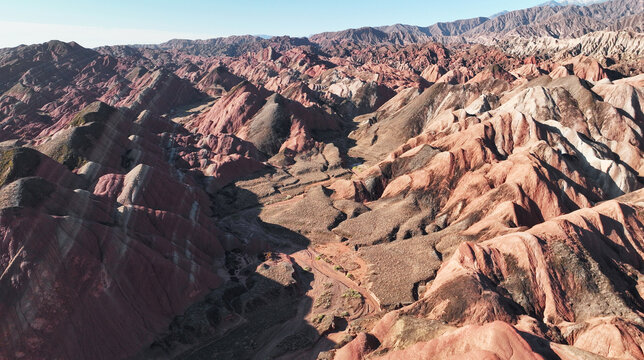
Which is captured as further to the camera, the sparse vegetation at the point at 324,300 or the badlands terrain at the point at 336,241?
the sparse vegetation at the point at 324,300

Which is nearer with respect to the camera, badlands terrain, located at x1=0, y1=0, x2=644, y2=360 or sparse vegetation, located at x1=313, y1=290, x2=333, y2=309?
badlands terrain, located at x1=0, y1=0, x2=644, y2=360

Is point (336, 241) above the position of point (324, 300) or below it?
above

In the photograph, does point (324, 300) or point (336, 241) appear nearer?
point (324, 300)

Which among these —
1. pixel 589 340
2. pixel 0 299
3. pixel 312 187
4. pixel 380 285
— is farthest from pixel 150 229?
pixel 589 340

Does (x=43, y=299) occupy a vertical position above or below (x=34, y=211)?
below

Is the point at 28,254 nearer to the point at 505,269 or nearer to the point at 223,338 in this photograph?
the point at 223,338

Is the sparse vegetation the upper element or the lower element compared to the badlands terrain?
lower

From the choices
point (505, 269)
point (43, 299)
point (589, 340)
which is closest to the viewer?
point (589, 340)

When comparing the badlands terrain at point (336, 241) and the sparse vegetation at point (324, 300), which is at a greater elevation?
the badlands terrain at point (336, 241)
